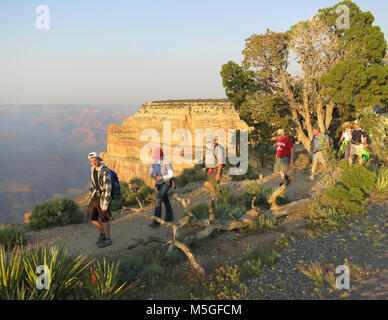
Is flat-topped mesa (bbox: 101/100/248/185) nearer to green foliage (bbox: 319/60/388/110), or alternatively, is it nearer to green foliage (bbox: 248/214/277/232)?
green foliage (bbox: 319/60/388/110)

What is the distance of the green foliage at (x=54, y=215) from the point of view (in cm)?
815

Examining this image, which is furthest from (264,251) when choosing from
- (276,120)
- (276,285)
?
(276,120)

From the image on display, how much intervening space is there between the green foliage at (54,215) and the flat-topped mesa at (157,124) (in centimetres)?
3935

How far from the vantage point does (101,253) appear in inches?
222

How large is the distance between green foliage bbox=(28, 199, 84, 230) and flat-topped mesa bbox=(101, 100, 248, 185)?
39.4 m

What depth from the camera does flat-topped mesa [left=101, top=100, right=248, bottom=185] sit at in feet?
169

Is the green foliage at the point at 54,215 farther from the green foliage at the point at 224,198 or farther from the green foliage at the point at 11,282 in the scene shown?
the green foliage at the point at 11,282

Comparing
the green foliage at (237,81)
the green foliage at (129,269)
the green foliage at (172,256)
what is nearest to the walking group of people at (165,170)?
the green foliage at (129,269)

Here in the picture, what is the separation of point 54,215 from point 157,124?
53043 mm

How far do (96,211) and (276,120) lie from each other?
1057 centimetres

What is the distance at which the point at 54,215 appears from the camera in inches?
334

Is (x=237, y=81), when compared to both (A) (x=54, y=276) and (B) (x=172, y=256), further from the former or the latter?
(A) (x=54, y=276)
